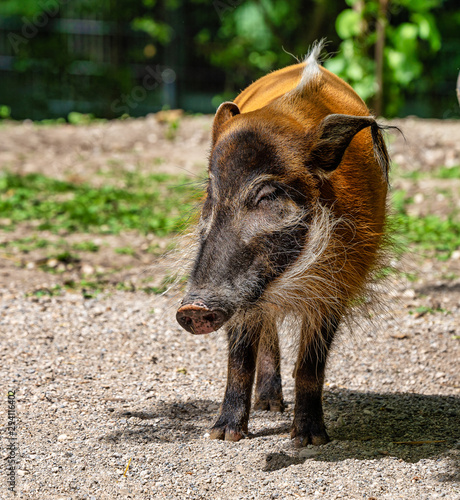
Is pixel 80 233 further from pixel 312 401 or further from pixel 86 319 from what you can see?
pixel 312 401

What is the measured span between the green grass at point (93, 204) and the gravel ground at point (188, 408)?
173 centimetres

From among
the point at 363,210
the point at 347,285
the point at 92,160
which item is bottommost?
the point at 92,160

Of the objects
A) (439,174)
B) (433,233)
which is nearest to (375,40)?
(439,174)

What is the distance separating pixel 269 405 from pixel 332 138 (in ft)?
5.06

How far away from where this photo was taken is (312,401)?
10.9ft

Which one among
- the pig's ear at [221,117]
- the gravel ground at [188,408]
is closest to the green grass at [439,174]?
the gravel ground at [188,408]

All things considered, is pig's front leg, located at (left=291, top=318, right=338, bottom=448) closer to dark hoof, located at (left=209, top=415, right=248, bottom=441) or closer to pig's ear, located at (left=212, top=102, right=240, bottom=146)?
dark hoof, located at (left=209, top=415, right=248, bottom=441)

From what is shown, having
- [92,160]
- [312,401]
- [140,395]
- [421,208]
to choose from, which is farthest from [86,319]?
[92,160]

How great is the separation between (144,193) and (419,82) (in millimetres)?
8912

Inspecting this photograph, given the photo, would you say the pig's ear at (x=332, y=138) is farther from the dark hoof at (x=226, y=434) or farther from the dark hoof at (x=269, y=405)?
the dark hoof at (x=269, y=405)

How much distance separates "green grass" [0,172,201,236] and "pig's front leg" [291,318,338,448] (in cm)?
323

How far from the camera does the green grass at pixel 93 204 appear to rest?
22.9 ft

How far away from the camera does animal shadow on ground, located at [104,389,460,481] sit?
10.4ft

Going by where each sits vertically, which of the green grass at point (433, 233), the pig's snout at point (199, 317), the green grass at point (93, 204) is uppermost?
the pig's snout at point (199, 317)
